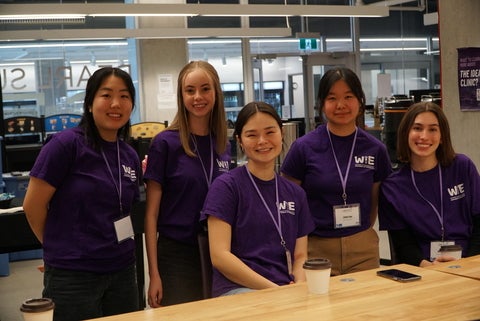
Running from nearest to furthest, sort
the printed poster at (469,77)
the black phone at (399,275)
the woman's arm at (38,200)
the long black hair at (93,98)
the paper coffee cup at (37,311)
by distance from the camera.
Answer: the paper coffee cup at (37,311), the black phone at (399,275), the woman's arm at (38,200), the long black hair at (93,98), the printed poster at (469,77)

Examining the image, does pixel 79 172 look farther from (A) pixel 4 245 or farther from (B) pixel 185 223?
(A) pixel 4 245

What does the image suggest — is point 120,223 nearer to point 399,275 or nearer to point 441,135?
point 399,275

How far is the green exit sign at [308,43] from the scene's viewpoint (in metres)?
13.0

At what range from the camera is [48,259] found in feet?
8.29

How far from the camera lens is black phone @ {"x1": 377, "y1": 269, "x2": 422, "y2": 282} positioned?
2.35 m

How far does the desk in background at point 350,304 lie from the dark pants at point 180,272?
1.99 feet

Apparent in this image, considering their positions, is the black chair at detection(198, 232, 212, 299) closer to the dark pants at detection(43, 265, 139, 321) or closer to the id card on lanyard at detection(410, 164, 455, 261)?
the dark pants at detection(43, 265, 139, 321)

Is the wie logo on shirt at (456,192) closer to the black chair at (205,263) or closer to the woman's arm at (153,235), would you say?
the black chair at (205,263)

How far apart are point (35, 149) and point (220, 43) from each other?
5749 millimetres

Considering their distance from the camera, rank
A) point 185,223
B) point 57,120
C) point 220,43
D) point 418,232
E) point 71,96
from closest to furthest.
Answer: point 185,223
point 418,232
point 57,120
point 71,96
point 220,43

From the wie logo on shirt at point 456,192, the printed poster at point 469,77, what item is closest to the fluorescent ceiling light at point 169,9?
the printed poster at point 469,77

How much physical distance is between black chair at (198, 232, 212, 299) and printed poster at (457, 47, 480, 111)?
4341mm

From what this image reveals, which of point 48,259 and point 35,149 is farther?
point 35,149

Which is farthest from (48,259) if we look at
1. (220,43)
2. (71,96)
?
(220,43)
